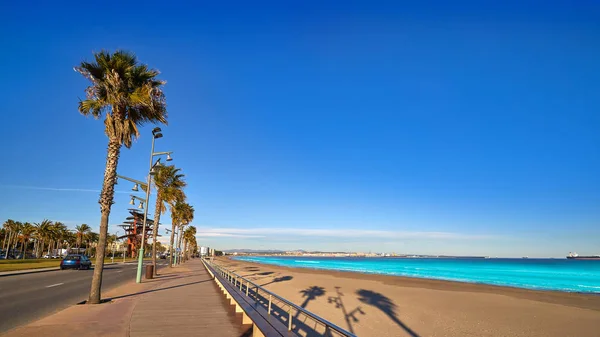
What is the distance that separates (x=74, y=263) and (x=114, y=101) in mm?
30770

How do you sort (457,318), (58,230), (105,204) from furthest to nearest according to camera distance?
(58,230), (457,318), (105,204)

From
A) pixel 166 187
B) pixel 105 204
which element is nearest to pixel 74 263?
pixel 166 187

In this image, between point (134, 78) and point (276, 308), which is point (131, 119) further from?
point (276, 308)

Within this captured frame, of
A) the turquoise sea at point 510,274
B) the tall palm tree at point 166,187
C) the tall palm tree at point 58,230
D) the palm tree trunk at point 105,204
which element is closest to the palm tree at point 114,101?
the palm tree trunk at point 105,204

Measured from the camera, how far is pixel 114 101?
1226cm

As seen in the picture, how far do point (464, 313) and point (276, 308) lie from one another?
30.1 feet

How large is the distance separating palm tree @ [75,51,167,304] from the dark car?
28542 millimetres

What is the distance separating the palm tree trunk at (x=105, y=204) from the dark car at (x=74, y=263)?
1123 inches

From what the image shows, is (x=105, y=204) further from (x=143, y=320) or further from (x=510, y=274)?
(x=510, y=274)

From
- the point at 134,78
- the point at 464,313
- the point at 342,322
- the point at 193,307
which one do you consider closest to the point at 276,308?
the point at 342,322

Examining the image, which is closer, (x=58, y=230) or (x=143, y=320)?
(x=143, y=320)

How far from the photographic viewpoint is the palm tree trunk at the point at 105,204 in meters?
11.5

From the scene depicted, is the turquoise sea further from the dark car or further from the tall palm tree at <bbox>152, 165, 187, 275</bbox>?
the dark car

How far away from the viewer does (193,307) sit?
34.7 ft
